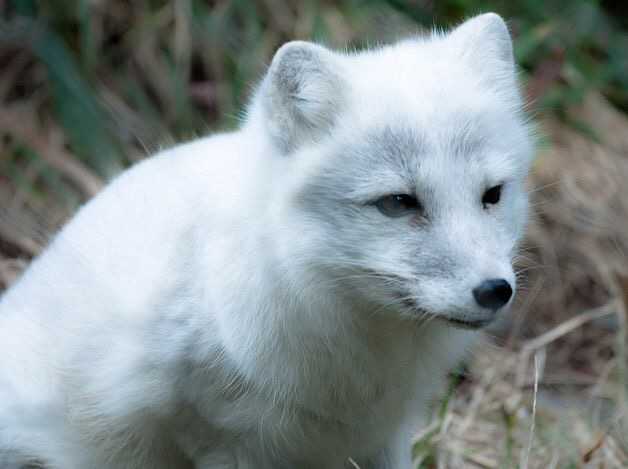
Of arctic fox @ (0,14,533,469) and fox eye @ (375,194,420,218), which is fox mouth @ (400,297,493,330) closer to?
arctic fox @ (0,14,533,469)

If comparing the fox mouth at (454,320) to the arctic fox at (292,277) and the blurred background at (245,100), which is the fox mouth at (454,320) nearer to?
the arctic fox at (292,277)

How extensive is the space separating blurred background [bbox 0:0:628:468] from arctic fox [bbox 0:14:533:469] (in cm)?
167

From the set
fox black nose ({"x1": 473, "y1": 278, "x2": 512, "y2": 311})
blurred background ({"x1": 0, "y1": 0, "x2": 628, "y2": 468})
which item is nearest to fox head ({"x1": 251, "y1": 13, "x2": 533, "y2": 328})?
fox black nose ({"x1": 473, "y1": 278, "x2": 512, "y2": 311})

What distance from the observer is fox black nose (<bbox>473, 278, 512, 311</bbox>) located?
8.08 ft

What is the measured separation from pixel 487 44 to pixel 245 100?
2.53 meters

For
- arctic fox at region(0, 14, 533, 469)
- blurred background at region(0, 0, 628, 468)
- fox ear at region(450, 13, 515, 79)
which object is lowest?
blurred background at region(0, 0, 628, 468)

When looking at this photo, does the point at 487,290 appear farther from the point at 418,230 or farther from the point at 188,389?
the point at 188,389

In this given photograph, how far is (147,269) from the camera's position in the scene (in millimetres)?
3045

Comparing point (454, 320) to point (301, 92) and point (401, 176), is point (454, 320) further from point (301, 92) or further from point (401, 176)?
point (301, 92)

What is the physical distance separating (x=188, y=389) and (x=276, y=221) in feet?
1.83

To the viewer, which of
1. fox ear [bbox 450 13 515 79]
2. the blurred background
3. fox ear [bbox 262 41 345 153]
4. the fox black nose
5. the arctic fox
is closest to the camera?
the fox black nose

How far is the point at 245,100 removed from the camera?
532cm

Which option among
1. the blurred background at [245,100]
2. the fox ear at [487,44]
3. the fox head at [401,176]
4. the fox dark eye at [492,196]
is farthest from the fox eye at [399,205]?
the blurred background at [245,100]

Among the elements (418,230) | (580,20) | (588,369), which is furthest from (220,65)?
(418,230)
